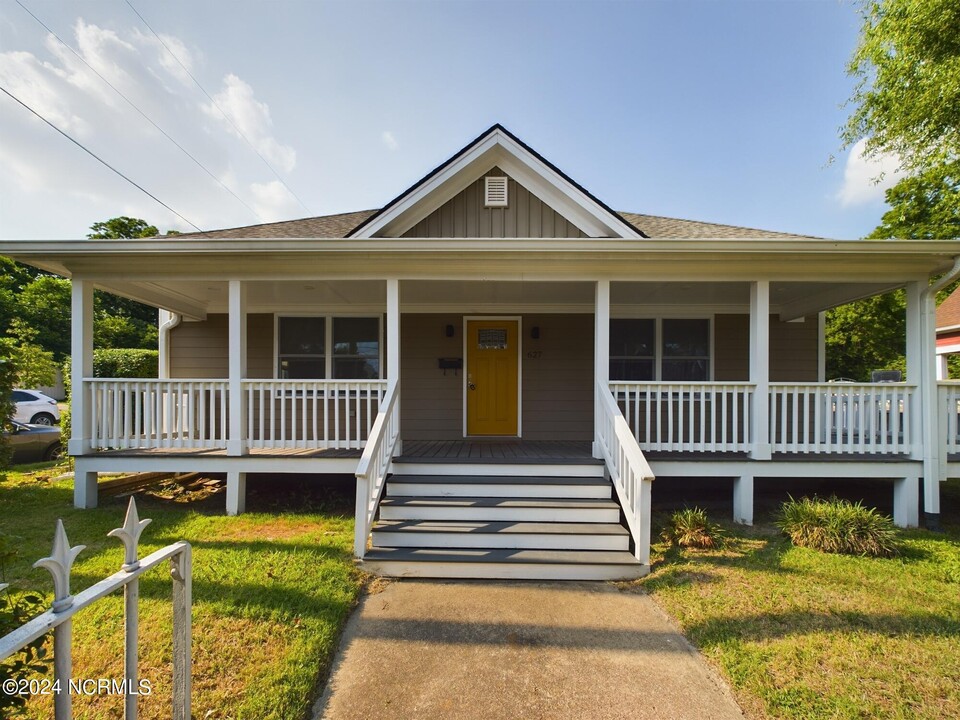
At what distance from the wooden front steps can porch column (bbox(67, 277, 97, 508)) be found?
416 cm

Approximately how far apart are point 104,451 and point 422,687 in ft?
18.8

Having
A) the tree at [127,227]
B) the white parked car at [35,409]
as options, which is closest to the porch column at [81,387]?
the white parked car at [35,409]

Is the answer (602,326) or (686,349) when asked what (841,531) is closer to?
(602,326)

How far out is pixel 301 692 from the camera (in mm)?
2455

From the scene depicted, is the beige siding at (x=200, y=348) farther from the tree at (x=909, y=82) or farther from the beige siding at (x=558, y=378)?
the tree at (x=909, y=82)

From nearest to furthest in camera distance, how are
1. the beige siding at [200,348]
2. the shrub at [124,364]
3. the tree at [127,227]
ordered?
the beige siding at [200,348] < the shrub at [124,364] < the tree at [127,227]

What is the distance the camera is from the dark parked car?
934 cm

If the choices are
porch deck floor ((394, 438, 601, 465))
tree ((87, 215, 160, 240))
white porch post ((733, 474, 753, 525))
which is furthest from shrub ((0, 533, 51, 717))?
tree ((87, 215, 160, 240))

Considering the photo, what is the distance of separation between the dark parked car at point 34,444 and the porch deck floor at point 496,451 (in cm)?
896

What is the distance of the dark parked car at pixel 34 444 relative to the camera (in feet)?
30.7

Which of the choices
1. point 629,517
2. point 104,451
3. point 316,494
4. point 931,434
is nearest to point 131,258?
point 104,451

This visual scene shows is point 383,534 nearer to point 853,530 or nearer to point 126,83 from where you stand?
point 853,530

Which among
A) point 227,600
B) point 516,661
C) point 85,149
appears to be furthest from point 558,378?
point 85,149

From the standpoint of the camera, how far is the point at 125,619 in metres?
1.69
